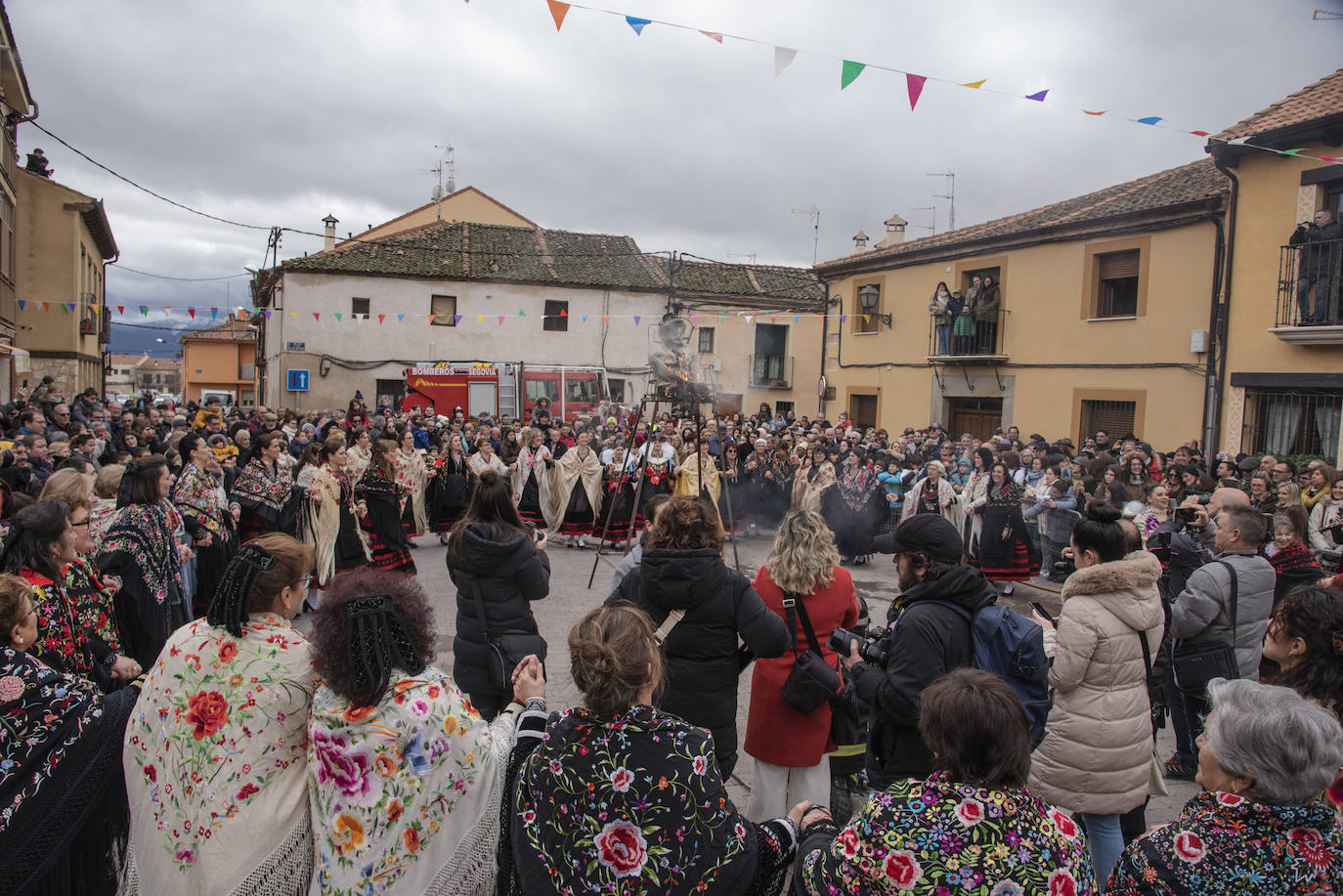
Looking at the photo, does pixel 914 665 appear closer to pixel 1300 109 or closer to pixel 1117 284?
pixel 1300 109

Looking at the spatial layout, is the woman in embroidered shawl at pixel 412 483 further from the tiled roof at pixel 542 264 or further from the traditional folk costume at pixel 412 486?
the tiled roof at pixel 542 264

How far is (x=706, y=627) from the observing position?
3049 millimetres

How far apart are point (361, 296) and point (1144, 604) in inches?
1075

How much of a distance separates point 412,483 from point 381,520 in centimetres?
160

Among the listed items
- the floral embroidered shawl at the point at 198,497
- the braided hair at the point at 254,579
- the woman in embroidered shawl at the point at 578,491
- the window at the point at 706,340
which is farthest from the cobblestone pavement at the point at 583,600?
the window at the point at 706,340

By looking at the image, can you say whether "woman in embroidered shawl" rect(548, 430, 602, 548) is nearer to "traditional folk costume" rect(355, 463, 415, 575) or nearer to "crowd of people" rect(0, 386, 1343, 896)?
"traditional folk costume" rect(355, 463, 415, 575)

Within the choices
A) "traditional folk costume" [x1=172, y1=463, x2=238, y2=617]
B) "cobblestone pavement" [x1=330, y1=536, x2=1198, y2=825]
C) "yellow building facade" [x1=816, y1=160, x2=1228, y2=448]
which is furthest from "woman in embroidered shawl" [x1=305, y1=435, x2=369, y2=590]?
"yellow building facade" [x1=816, y1=160, x2=1228, y2=448]

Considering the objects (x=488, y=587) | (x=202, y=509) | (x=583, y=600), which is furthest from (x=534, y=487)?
(x=488, y=587)

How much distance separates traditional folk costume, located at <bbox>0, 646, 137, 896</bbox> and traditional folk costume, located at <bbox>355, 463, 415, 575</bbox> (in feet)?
16.4

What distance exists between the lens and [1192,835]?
182 cm

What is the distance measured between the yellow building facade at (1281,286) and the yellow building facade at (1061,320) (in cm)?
65

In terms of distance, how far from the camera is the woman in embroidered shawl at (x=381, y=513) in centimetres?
734

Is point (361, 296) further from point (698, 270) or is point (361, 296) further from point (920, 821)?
point (920, 821)

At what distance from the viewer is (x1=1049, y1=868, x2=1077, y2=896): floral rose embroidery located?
169 centimetres
